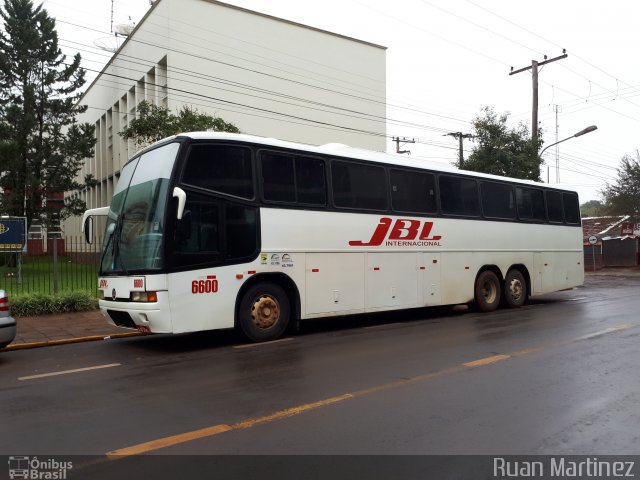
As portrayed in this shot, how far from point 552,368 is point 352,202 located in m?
4.98

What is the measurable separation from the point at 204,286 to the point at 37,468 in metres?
4.50

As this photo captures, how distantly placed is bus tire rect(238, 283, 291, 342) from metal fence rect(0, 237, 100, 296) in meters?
6.03

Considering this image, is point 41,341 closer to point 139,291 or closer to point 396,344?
point 139,291

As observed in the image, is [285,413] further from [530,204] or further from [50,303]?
[530,204]

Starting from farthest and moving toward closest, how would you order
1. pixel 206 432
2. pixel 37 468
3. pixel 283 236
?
1. pixel 283 236
2. pixel 206 432
3. pixel 37 468

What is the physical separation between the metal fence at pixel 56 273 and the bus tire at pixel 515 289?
34.5 ft

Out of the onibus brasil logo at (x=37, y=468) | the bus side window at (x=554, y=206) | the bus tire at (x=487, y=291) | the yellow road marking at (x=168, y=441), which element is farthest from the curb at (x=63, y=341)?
the bus side window at (x=554, y=206)

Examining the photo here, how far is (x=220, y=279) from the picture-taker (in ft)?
27.6

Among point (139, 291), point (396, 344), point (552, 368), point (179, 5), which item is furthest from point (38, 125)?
point (552, 368)

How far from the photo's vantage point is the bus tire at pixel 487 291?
12938 millimetres

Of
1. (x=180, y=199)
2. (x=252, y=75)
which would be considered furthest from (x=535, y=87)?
(x=180, y=199)

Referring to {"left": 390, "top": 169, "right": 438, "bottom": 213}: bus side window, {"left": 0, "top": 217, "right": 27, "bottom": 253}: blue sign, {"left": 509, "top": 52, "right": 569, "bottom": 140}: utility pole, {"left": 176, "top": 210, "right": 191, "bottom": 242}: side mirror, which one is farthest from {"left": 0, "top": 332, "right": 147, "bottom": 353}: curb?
{"left": 509, "top": 52, "right": 569, "bottom": 140}: utility pole

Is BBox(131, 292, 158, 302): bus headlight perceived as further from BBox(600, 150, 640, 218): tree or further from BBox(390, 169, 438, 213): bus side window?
BBox(600, 150, 640, 218): tree

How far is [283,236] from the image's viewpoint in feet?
30.3
